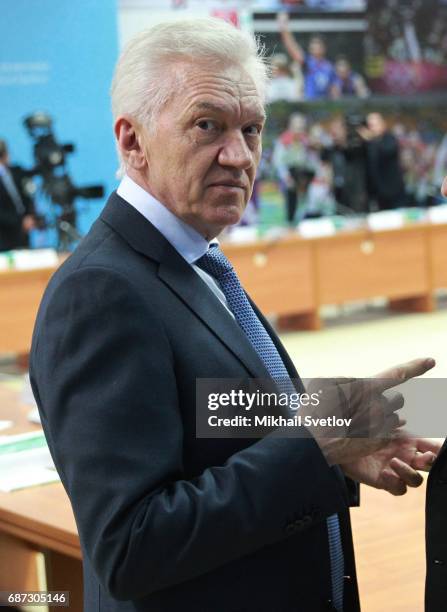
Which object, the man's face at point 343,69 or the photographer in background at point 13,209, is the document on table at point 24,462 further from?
the man's face at point 343,69

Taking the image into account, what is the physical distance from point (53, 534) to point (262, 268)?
22.6ft

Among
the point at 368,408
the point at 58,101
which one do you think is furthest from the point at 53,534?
the point at 58,101

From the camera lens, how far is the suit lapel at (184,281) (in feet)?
4.82

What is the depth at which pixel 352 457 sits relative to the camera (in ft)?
4.55

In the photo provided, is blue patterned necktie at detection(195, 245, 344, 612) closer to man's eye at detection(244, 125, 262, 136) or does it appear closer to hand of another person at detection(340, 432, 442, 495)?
hand of another person at detection(340, 432, 442, 495)

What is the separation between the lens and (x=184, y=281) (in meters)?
1.50

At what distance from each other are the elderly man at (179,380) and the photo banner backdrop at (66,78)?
8.21 m

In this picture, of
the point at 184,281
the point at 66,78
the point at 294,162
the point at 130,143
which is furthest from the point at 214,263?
the point at 294,162

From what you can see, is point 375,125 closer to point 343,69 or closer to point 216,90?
point 343,69

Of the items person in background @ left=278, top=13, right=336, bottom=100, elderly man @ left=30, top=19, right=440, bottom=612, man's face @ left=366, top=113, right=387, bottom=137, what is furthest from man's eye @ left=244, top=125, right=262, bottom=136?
person in background @ left=278, top=13, right=336, bottom=100

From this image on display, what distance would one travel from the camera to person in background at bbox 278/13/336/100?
43.4 feet

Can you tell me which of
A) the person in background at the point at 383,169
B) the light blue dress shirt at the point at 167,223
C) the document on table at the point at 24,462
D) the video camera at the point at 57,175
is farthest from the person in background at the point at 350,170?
the light blue dress shirt at the point at 167,223

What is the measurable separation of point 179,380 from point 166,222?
0.23 metres

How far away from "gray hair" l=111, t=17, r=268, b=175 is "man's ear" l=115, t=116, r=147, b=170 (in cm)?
2
